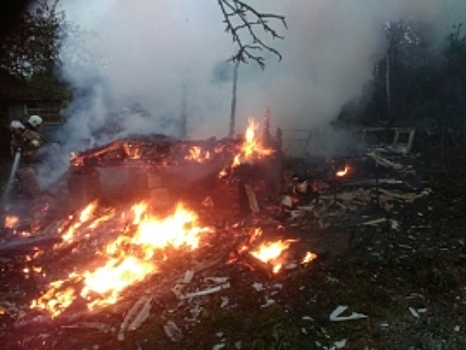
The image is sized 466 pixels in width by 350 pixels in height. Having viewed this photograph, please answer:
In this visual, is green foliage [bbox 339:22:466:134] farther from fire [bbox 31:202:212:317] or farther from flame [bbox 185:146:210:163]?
fire [bbox 31:202:212:317]

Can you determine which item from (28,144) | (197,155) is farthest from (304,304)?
(28,144)

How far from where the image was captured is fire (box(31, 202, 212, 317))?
6309mm

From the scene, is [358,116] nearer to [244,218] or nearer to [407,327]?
[244,218]

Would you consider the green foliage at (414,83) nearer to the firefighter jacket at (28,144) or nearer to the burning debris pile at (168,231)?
the burning debris pile at (168,231)

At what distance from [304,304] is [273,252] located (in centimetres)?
188

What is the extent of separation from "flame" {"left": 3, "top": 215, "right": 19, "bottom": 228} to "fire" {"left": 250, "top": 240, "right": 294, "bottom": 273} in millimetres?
5464

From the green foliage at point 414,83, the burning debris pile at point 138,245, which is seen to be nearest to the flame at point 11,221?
the burning debris pile at point 138,245

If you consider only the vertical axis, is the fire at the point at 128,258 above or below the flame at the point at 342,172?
below

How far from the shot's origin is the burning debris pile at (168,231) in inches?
241

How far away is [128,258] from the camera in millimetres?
7594

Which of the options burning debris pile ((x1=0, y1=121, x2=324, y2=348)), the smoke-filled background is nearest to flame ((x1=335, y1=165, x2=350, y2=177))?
burning debris pile ((x1=0, y1=121, x2=324, y2=348))

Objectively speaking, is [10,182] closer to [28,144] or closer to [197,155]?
[28,144]

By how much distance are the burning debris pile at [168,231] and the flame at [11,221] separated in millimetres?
22

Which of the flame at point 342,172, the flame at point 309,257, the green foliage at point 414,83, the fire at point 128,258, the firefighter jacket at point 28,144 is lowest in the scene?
the fire at point 128,258
